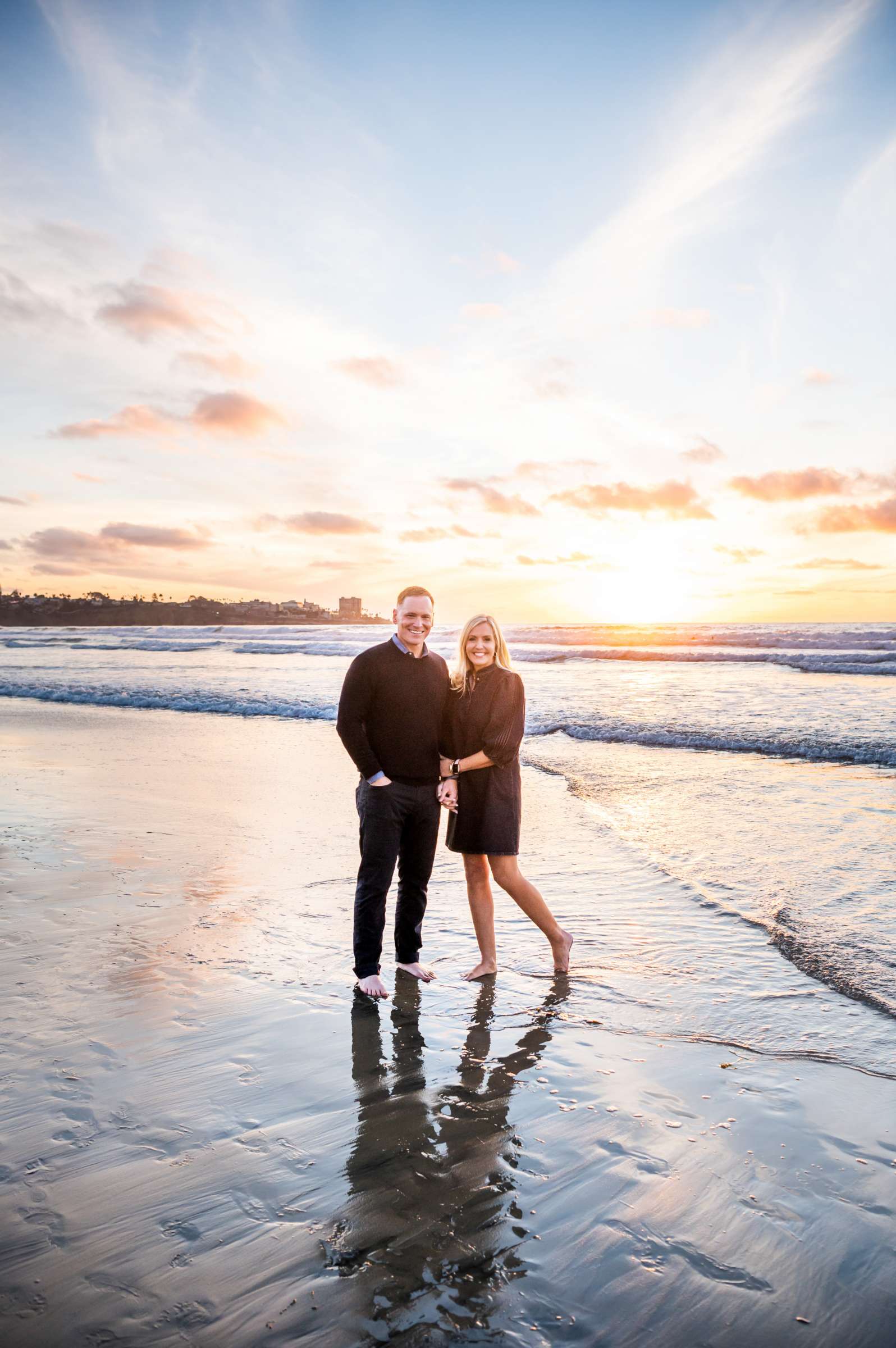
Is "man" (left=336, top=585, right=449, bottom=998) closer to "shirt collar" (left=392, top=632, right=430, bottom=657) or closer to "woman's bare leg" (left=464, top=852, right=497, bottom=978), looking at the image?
"shirt collar" (left=392, top=632, right=430, bottom=657)

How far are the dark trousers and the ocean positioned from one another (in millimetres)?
1923

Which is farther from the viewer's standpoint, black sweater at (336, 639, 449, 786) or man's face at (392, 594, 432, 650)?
man's face at (392, 594, 432, 650)

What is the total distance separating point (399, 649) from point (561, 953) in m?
2.03

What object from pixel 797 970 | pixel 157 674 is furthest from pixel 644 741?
pixel 157 674

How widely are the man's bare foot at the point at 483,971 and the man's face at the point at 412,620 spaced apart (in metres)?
1.90

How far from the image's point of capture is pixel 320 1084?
10.8 feet

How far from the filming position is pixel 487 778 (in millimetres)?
4496

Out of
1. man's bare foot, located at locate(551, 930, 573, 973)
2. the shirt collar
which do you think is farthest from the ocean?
the shirt collar

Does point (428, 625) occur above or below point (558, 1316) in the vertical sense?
above

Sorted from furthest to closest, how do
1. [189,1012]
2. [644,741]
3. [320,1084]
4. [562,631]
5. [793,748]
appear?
[562,631], [644,741], [793,748], [189,1012], [320,1084]

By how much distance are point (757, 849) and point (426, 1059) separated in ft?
14.6

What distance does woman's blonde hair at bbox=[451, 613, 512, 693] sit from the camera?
4488 mm

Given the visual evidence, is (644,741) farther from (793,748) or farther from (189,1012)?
(189,1012)

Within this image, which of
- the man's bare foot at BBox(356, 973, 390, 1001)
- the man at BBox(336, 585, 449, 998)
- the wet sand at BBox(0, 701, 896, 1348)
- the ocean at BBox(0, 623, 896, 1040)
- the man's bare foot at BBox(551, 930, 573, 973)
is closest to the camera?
the wet sand at BBox(0, 701, 896, 1348)
